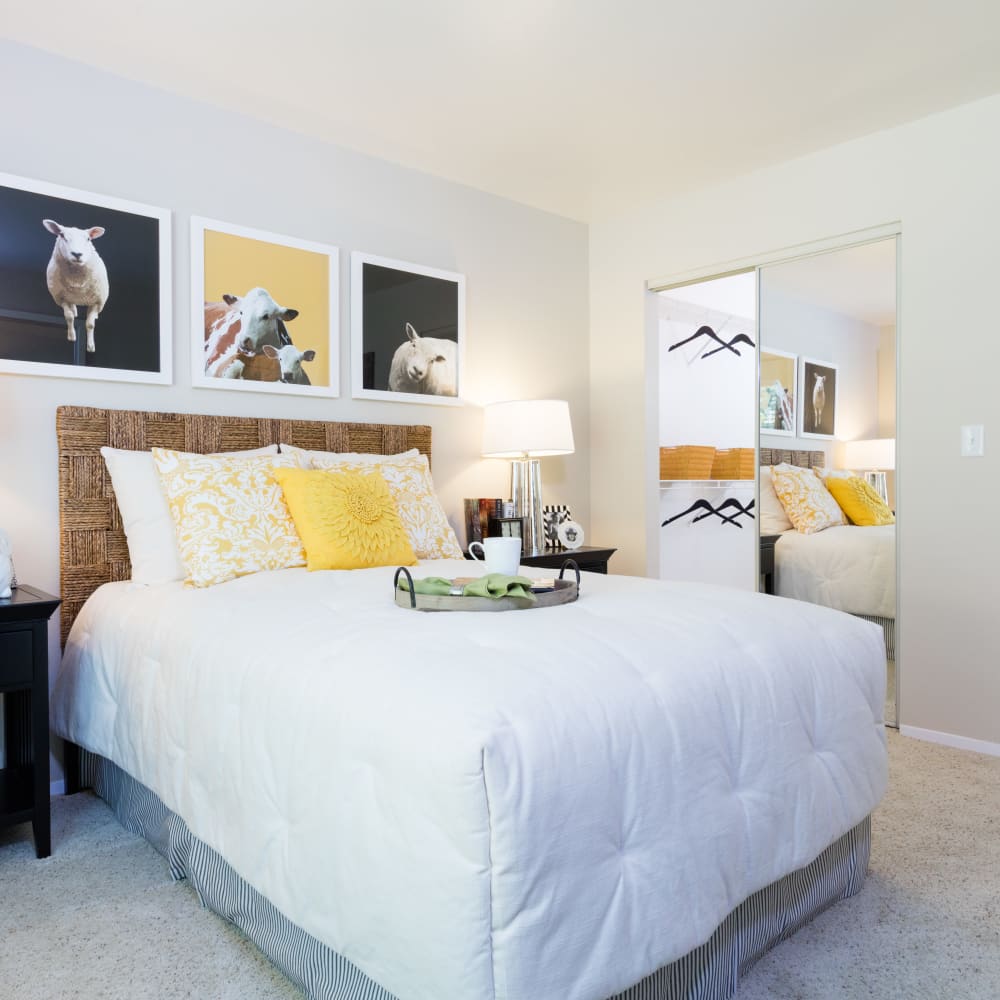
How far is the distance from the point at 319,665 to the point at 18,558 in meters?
1.66

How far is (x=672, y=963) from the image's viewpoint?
1.39 m

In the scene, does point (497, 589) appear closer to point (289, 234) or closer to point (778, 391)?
point (289, 234)

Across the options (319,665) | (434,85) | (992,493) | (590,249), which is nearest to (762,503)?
(992,493)

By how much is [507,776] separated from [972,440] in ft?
8.76

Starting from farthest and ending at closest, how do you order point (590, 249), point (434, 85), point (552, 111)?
point (590, 249) → point (552, 111) → point (434, 85)

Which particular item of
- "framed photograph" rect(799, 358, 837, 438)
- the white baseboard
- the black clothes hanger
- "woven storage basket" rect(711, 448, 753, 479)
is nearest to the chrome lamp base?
the black clothes hanger

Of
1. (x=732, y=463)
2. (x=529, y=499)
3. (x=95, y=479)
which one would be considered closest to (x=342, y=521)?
(x=95, y=479)

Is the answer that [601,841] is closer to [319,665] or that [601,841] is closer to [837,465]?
[319,665]

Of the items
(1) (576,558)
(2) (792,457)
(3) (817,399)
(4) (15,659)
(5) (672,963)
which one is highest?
(3) (817,399)

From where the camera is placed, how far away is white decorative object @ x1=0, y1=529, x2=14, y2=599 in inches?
86.7

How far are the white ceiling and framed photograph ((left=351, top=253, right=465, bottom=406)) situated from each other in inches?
20.2

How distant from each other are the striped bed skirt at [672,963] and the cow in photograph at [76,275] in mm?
1535

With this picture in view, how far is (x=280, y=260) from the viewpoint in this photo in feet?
10.4

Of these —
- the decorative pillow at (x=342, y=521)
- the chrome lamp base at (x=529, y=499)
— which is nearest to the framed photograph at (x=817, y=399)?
the chrome lamp base at (x=529, y=499)
